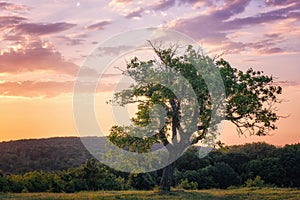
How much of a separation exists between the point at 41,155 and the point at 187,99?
6635 centimetres

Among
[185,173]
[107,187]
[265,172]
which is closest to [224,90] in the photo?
[107,187]

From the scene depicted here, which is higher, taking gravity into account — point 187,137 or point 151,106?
point 151,106

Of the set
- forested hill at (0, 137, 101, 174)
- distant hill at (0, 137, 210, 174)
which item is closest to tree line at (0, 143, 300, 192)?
distant hill at (0, 137, 210, 174)

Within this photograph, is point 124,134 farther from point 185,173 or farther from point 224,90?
point 185,173

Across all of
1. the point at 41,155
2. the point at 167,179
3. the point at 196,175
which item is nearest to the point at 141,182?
the point at 196,175

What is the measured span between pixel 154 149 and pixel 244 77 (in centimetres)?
1071

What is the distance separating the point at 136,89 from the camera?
4353 cm

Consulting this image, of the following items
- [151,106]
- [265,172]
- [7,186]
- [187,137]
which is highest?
[151,106]

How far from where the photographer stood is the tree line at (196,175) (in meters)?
46.8

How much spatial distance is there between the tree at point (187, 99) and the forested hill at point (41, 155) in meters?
49.3

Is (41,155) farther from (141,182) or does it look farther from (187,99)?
(187,99)

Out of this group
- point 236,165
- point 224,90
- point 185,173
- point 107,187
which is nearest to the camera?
point 224,90

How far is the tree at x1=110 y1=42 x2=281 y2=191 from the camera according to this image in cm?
4178

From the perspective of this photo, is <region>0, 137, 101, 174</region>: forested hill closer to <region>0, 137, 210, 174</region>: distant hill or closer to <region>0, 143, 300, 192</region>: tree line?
<region>0, 137, 210, 174</region>: distant hill
